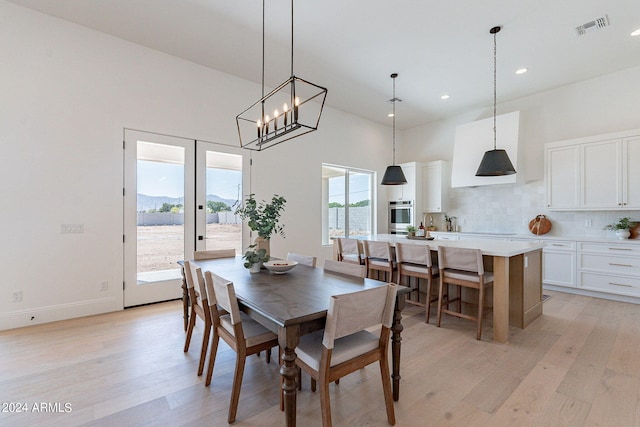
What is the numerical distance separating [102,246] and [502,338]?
4552 millimetres

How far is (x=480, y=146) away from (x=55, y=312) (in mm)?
6719

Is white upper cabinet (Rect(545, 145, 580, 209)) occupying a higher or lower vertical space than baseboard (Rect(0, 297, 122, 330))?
higher

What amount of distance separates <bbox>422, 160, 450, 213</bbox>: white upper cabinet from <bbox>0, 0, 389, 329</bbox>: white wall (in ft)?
15.1

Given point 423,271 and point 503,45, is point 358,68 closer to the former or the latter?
point 503,45

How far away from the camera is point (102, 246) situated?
11.3 ft

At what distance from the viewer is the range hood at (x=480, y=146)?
4816 millimetres

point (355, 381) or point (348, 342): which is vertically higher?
point (348, 342)

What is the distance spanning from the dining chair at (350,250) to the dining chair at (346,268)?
149 centimetres

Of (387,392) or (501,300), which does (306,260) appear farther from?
(501,300)

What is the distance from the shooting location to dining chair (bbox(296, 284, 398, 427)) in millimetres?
1426

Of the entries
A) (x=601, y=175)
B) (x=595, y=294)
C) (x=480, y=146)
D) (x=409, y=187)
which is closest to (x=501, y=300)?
(x=595, y=294)

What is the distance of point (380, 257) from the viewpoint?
362 cm

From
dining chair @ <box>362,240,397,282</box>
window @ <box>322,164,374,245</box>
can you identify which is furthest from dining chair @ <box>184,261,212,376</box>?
window @ <box>322,164,374,245</box>

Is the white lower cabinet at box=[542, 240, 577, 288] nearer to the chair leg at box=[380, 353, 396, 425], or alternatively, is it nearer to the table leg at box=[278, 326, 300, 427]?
the chair leg at box=[380, 353, 396, 425]
